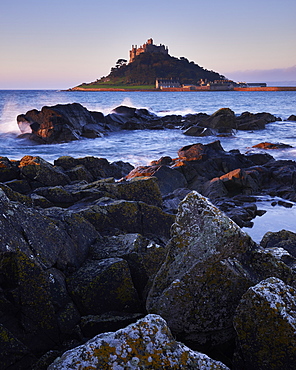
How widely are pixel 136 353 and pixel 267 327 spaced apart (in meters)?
1.23

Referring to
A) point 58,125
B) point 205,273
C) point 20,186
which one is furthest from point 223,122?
point 205,273

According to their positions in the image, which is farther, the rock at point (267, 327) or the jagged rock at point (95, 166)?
the jagged rock at point (95, 166)

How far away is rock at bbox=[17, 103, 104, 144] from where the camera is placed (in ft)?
102

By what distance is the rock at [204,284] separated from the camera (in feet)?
12.5

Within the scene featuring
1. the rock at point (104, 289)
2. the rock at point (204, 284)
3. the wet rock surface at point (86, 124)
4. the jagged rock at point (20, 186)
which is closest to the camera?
the rock at point (204, 284)

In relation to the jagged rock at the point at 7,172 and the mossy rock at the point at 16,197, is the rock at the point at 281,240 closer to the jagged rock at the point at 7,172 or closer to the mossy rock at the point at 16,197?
the mossy rock at the point at 16,197

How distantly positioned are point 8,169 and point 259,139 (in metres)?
25.8

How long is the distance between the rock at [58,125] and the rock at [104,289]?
27184 millimetres

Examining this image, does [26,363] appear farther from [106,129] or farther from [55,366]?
[106,129]

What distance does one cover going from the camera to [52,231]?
470cm

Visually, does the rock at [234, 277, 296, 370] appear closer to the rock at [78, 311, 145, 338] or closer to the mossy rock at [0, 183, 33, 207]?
the rock at [78, 311, 145, 338]

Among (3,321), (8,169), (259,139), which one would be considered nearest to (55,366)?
(3,321)

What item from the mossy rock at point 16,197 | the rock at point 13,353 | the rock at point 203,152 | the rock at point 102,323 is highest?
the mossy rock at point 16,197

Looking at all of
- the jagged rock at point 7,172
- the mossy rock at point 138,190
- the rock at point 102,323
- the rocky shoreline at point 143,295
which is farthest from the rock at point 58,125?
the rock at point 102,323
